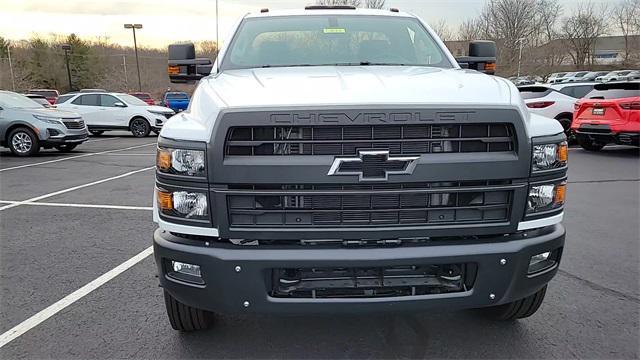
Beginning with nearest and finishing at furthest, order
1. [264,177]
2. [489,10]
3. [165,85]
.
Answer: [264,177] → [489,10] → [165,85]

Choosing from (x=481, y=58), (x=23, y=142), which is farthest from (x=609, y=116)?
(x=23, y=142)

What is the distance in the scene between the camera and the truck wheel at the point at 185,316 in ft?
9.62

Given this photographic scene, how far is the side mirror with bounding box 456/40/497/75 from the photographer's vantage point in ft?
14.1

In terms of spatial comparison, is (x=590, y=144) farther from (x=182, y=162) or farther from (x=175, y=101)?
(x=175, y=101)

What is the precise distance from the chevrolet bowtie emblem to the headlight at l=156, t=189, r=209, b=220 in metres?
0.63

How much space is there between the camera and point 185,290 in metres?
2.52

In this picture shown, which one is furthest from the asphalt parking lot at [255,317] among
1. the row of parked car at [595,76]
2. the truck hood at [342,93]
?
the row of parked car at [595,76]

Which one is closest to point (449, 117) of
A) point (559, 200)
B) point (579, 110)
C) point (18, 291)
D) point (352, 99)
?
point (352, 99)

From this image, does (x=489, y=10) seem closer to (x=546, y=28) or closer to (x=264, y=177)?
(x=546, y=28)

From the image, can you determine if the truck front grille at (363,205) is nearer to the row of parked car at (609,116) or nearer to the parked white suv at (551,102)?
the row of parked car at (609,116)

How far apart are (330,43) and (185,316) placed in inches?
88.8

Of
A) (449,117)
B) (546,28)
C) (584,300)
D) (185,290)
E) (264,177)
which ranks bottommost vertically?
Result: (584,300)

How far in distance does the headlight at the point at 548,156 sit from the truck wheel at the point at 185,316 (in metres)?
2.03

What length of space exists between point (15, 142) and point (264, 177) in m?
12.4
